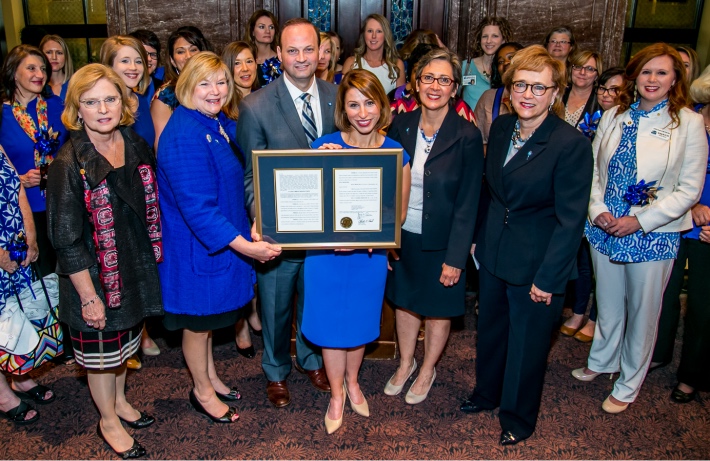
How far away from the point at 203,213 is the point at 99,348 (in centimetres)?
77

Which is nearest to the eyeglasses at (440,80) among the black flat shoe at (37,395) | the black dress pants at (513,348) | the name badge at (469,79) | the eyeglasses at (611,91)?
the black dress pants at (513,348)

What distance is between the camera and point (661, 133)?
290cm

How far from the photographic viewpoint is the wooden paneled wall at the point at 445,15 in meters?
6.14

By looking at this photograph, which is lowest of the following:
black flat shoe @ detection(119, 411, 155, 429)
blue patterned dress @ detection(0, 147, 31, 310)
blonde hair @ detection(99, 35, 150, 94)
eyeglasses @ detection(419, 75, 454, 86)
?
black flat shoe @ detection(119, 411, 155, 429)

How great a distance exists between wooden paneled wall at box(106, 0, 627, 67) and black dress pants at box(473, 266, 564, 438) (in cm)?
409

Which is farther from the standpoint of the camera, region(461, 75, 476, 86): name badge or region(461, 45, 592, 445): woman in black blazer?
region(461, 75, 476, 86): name badge

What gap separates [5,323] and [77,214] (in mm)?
835

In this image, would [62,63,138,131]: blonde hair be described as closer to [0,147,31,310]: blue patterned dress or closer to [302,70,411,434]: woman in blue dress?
[0,147,31,310]: blue patterned dress

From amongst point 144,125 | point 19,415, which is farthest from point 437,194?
point 19,415

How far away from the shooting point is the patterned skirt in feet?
8.41

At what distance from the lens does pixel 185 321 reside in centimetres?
282

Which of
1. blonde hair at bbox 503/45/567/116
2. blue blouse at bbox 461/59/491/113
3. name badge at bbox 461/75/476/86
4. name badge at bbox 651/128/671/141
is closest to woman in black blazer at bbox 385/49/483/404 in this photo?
blonde hair at bbox 503/45/567/116

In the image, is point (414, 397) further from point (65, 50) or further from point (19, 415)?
point (65, 50)

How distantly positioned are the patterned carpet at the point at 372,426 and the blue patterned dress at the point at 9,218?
805 mm
